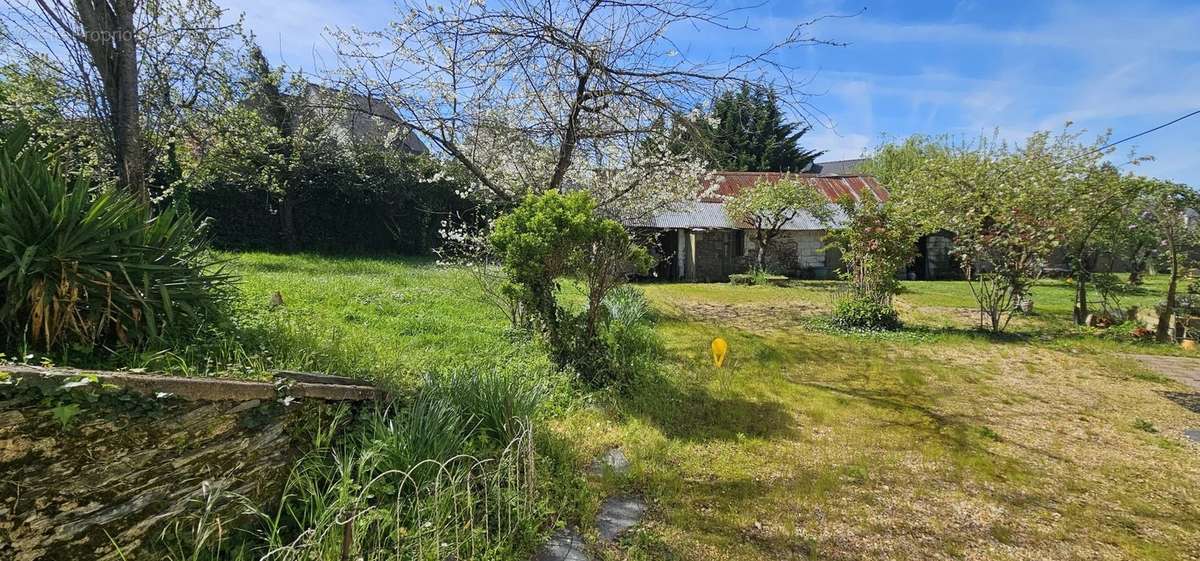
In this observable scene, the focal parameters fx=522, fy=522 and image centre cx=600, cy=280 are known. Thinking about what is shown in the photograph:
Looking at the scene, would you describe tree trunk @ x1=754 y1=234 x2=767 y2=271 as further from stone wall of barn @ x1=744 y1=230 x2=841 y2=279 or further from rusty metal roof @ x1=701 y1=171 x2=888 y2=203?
rusty metal roof @ x1=701 y1=171 x2=888 y2=203

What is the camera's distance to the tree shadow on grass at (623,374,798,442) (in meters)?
4.18

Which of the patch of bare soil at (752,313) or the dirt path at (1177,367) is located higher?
the patch of bare soil at (752,313)

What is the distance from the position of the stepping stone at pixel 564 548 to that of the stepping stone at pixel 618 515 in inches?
5.4

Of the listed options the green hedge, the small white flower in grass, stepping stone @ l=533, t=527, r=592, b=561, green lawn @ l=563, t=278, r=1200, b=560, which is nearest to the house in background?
the green hedge

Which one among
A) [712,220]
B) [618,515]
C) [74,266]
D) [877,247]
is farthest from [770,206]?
[74,266]

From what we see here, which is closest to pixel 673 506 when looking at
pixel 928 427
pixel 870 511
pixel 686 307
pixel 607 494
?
pixel 607 494

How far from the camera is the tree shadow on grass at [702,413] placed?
4.18 meters

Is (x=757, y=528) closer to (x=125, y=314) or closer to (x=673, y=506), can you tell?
(x=673, y=506)

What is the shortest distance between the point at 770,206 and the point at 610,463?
1545cm

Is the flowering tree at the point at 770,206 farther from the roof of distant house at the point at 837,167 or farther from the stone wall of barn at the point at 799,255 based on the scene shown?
the roof of distant house at the point at 837,167

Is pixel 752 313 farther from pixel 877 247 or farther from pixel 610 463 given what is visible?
pixel 610 463

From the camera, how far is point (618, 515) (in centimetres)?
289

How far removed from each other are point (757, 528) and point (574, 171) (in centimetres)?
624

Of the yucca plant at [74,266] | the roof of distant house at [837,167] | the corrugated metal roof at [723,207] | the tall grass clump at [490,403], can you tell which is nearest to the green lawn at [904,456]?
the tall grass clump at [490,403]
